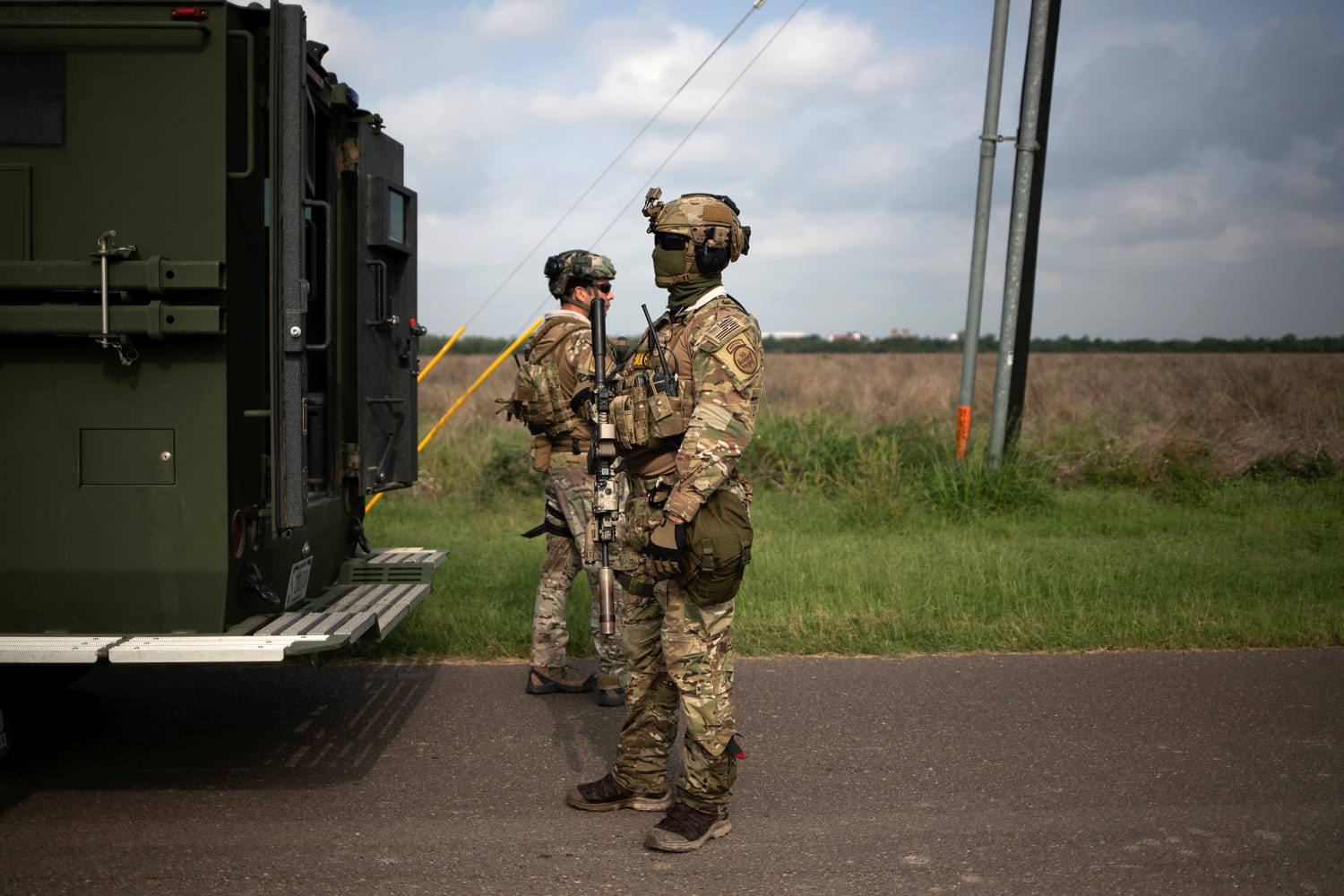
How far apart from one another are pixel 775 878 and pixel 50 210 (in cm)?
322

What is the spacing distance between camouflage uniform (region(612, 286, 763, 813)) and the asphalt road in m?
0.27

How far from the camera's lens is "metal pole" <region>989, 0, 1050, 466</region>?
10.1 meters

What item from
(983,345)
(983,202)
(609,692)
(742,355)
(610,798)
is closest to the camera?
(742,355)

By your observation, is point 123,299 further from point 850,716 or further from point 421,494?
point 421,494

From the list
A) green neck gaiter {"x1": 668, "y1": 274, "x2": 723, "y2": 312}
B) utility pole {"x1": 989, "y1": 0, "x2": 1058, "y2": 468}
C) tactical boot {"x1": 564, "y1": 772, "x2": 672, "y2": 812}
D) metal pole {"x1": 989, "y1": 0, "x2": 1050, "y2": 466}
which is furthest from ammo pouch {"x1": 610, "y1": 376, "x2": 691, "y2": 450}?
utility pole {"x1": 989, "y1": 0, "x2": 1058, "y2": 468}

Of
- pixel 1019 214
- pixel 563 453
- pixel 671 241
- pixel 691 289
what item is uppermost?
pixel 1019 214

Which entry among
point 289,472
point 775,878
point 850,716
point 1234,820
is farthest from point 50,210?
point 1234,820

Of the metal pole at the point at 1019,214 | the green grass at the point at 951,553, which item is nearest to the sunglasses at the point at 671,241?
the green grass at the point at 951,553

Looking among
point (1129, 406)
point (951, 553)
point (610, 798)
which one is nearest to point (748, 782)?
point (610, 798)

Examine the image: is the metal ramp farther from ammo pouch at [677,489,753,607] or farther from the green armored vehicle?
ammo pouch at [677,489,753,607]

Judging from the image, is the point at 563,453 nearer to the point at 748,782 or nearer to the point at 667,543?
the point at 748,782

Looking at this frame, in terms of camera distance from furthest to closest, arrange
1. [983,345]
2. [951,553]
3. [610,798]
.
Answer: [983,345] → [951,553] → [610,798]

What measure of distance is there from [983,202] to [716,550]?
287 inches

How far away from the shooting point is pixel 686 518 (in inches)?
144
